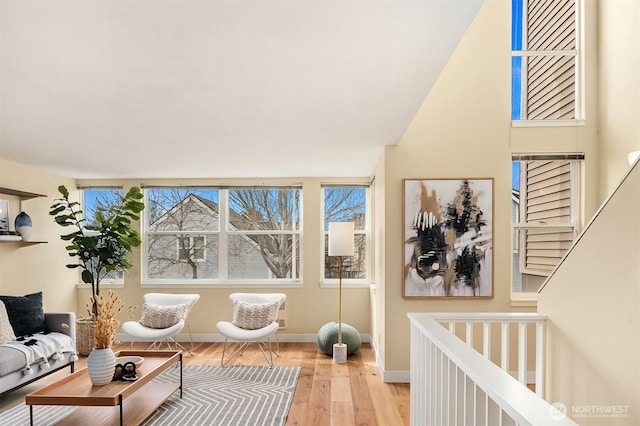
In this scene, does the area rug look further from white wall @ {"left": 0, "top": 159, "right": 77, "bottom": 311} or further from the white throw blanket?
white wall @ {"left": 0, "top": 159, "right": 77, "bottom": 311}

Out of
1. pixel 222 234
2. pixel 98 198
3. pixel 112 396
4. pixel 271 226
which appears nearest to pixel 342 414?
pixel 112 396

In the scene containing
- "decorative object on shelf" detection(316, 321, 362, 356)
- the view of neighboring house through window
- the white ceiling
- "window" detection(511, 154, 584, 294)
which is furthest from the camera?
the view of neighboring house through window

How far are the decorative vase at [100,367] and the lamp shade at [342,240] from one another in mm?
2674

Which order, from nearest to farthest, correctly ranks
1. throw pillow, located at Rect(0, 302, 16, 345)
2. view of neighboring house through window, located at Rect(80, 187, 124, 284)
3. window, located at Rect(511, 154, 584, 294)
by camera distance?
throw pillow, located at Rect(0, 302, 16, 345) < window, located at Rect(511, 154, 584, 294) < view of neighboring house through window, located at Rect(80, 187, 124, 284)

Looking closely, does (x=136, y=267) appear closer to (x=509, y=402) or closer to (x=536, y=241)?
(x=536, y=241)

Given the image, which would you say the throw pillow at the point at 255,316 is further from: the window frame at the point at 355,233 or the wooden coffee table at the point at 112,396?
the wooden coffee table at the point at 112,396

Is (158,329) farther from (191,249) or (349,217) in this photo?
(349,217)

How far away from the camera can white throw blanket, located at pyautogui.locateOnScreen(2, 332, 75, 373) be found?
12.4 feet

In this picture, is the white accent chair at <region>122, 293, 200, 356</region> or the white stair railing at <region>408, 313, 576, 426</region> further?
the white accent chair at <region>122, 293, 200, 356</region>

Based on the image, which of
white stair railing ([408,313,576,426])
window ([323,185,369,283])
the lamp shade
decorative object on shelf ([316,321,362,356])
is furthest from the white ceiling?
decorative object on shelf ([316,321,362,356])

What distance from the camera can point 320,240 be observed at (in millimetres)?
6121

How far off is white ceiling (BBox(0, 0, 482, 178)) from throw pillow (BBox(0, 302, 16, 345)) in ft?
5.22

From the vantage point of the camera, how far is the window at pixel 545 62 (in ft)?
15.0

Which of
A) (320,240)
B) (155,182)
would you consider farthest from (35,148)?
(320,240)
